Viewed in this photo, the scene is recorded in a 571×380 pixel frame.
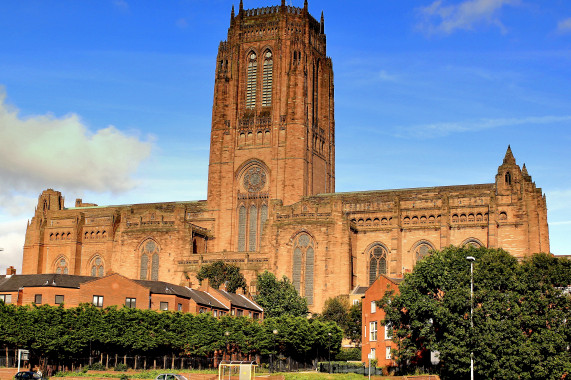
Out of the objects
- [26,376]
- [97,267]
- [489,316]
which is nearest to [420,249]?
[489,316]

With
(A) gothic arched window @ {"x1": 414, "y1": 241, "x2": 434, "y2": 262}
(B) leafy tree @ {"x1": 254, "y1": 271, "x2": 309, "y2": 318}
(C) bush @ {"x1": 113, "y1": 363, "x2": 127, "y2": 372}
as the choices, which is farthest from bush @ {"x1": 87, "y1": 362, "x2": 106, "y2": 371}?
(A) gothic arched window @ {"x1": 414, "y1": 241, "x2": 434, "y2": 262}

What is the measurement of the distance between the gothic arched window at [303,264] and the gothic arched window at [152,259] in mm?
22540

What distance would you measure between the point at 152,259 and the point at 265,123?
26456 mm

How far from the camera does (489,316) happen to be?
62344mm

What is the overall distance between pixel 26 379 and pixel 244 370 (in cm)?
1630

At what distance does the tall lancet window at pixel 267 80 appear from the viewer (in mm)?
126062

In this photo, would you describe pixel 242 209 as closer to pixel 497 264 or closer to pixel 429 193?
pixel 429 193

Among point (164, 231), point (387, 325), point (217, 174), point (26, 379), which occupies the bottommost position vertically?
point (26, 379)

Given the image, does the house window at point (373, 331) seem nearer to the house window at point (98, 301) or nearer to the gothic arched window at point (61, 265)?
the house window at point (98, 301)

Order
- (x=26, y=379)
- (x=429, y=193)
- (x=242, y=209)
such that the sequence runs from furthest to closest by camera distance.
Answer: (x=242, y=209), (x=429, y=193), (x=26, y=379)

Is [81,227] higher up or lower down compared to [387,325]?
higher up

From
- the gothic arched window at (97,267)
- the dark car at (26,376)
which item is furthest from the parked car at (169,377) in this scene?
the gothic arched window at (97,267)

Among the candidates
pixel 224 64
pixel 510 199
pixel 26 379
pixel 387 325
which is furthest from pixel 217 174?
pixel 26 379

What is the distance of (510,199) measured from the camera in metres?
107
